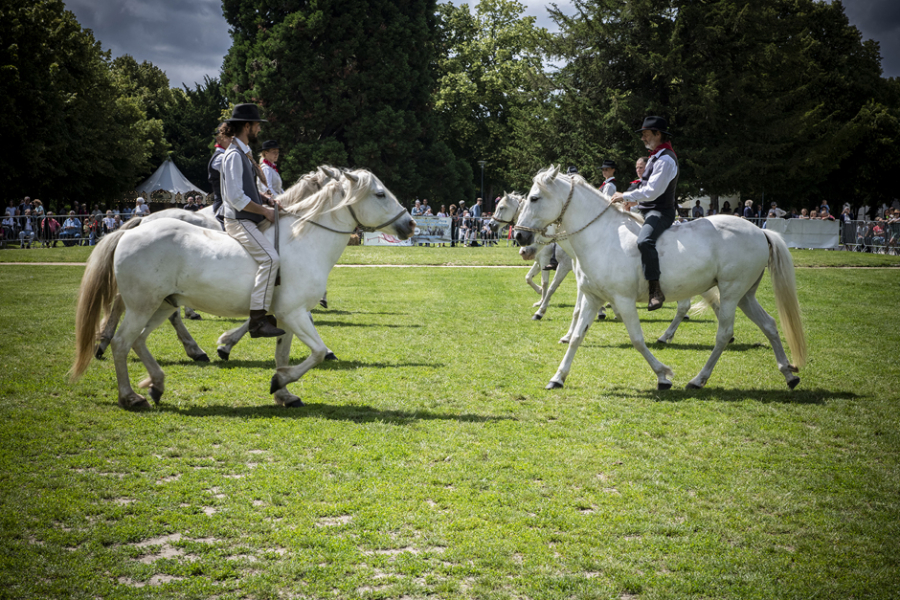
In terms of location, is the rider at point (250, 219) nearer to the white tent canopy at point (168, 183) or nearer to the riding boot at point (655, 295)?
the riding boot at point (655, 295)

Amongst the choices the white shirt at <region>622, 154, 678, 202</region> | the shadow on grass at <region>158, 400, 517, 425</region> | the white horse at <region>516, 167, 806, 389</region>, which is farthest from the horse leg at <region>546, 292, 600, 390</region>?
the shadow on grass at <region>158, 400, 517, 425</region>

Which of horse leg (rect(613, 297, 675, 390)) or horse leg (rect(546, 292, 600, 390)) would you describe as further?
horse leg (rect(546, 292, 600, 390))

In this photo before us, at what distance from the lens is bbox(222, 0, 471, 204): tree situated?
48.1 meters

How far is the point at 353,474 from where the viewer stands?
539 centimetres

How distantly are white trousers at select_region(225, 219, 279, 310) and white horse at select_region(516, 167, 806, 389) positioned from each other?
10.3ft

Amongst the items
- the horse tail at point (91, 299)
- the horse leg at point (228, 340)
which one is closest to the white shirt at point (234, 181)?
the horse tail at point (91, 299)

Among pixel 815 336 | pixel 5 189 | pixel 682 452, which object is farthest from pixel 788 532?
pixel 5 189

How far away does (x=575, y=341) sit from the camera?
8.62 metres

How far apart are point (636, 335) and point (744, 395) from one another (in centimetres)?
145

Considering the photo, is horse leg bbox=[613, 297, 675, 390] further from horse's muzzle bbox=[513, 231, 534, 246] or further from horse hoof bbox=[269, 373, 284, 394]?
horse hoof bbox=[269, 373, 284, 394]

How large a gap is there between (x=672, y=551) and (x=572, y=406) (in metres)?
3.36

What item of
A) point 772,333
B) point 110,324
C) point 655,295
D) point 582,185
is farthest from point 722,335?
point 110,324

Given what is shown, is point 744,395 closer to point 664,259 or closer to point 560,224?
point 664,259

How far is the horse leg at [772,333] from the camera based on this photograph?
27.6 ft
